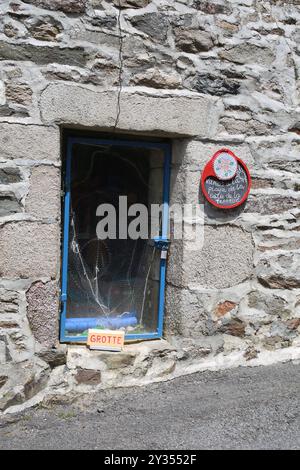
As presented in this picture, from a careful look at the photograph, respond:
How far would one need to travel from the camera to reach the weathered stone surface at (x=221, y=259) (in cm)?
351

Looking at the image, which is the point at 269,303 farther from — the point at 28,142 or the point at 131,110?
the point at 28,142

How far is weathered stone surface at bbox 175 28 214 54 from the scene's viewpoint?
3.39m

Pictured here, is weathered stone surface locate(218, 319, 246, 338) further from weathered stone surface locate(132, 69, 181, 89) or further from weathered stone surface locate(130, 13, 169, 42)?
weathered stone surface locate(130, 13, 169, 42)

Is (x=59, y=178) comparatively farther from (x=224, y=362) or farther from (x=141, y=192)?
(x=224, y=362)

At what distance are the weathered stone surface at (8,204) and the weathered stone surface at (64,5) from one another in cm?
111

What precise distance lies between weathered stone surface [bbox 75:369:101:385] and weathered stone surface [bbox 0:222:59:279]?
63 cm

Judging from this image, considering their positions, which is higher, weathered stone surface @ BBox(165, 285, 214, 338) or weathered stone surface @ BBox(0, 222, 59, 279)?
weathered stone surface @ BBox(0, 222, 59, 279)

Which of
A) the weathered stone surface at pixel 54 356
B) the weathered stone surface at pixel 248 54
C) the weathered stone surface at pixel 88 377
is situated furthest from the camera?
the weathered stone surface at pixel 248 54

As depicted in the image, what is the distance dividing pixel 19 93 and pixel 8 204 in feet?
2.09

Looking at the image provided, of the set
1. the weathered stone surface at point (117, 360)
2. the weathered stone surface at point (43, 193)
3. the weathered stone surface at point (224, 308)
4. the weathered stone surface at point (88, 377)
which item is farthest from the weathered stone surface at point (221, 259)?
the weathered stone surface at point (43, 193)

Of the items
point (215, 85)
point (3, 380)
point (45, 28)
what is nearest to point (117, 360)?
point (3, 380)

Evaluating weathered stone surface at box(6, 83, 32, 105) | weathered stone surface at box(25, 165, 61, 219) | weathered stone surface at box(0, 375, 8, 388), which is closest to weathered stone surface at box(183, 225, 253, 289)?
weathered stone surface at box(25, 165, 61, 219)

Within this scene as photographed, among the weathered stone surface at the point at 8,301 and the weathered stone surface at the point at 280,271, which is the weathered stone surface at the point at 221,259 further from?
the weathered stone surface at the point at 8,301

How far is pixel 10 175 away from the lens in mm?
3072
